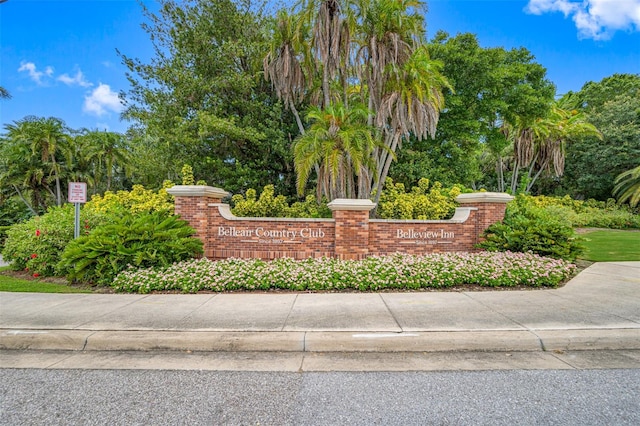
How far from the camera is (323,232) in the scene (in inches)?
345

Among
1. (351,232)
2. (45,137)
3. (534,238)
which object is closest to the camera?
(534,238)

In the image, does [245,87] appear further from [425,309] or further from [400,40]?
[425,309]

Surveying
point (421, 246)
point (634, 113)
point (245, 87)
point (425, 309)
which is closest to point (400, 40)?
point (245, 87)

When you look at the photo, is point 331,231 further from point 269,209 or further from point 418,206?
point 418,206

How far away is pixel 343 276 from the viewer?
271 inches

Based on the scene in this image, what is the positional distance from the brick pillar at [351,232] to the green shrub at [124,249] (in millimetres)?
3449

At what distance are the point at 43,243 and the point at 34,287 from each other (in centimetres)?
177

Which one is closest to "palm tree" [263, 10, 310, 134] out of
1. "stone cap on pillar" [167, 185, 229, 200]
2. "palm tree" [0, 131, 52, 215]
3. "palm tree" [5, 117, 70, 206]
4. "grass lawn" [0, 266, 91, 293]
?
"stone cap on pillar" [167, 185, 229, 200]

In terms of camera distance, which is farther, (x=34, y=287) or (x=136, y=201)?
(x=136, y=201)

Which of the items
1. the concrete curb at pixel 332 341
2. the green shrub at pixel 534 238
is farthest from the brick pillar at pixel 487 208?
the concrete curb at pixel 332 341

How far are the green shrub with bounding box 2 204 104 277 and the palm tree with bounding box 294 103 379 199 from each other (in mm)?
6272

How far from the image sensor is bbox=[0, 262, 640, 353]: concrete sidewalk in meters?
4.15

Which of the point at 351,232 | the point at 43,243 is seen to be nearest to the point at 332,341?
the point at 351,232

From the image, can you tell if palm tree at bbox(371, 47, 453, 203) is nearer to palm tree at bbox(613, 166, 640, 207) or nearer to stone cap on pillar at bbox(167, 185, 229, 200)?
stone cap on pillar at bbox(167, 185, 229, 200)
